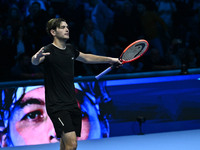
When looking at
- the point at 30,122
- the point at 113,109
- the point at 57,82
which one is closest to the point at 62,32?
the point at 57,82

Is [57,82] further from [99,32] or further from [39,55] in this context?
[99,32]

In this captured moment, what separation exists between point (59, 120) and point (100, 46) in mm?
4244

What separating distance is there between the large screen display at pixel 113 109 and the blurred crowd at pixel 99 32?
770 mm

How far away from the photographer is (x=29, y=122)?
7.37m

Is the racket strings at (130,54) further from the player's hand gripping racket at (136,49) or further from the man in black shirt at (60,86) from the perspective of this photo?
the man in black shirt at (60,86)

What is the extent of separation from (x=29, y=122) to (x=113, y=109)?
1443mm

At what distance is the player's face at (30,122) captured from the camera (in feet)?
24.0

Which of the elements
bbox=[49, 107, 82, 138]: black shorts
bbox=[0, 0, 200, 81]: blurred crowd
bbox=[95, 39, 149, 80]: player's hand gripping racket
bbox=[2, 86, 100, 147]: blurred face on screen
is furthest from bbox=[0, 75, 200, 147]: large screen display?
bbox=[49, 107, 82, 138]: black shorts

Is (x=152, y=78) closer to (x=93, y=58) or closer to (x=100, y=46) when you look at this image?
(x=100, y=46)

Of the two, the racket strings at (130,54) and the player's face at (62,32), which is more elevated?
the player's face at (62,32)

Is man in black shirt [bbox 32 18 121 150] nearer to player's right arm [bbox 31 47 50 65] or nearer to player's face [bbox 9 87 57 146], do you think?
player's right arm [bbox 31 47 50 65]

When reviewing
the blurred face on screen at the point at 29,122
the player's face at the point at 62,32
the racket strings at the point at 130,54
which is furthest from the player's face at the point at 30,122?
the player's face at the point at 62,32

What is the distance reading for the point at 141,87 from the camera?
25.3 feet

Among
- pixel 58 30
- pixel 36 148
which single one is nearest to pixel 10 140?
pixel 36 148
